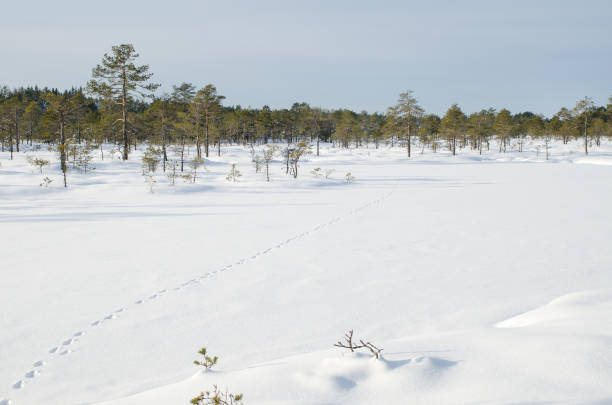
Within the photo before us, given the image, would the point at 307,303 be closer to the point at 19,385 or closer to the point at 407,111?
the point at 19,385

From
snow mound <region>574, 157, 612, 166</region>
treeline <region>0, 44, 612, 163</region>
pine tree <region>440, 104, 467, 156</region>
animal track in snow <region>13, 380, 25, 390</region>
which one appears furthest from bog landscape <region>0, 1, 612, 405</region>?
pine tree <region>440, 104, 467, 156</region>

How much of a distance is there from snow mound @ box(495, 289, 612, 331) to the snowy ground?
3cm

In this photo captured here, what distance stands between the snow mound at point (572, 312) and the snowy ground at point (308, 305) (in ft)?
0.10

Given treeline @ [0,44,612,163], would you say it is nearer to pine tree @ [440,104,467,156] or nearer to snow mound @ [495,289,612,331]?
pine tree @ [440,104,467,156]

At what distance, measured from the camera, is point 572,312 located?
3.60m

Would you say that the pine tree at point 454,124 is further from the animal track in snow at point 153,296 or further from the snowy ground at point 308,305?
the animal track in snow at point 153,296

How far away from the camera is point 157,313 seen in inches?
179

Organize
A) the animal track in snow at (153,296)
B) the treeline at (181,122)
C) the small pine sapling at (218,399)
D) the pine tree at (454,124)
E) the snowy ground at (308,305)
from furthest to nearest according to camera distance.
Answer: the pine tree at (454,124), the treeline at (181,122), the animal track in snow at (153,296), the snowy ground at (308,305), the small pine sapling at (218,399)

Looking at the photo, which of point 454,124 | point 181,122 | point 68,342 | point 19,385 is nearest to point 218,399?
point 19,385

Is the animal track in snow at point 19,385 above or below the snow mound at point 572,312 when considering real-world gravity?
below

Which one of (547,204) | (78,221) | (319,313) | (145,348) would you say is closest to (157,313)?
(145,348)

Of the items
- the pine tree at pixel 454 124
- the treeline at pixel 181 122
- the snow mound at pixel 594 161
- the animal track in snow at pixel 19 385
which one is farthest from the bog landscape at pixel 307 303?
the pine tree at pixel 454 124

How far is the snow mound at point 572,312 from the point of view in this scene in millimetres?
3191

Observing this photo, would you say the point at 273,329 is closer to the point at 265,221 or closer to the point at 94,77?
the point at 265,221
